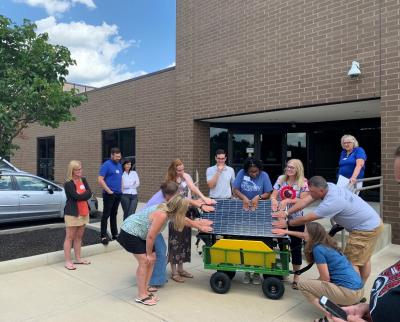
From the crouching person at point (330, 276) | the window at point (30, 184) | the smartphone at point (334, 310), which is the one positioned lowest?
the crouching person at point (330, 276)

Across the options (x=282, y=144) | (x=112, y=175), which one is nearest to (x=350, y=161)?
(x=112, y=175)

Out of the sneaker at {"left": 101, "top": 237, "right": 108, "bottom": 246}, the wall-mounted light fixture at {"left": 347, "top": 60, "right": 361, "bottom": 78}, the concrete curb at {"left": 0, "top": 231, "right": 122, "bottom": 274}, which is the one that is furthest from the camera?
the wall-mounted light fixture at {"left": 347, "top": 60, "right": 361, "bottom": 78}

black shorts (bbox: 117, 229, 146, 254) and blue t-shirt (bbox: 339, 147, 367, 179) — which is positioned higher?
blue t-shirt (bbox: 339, 147, 367, 179)

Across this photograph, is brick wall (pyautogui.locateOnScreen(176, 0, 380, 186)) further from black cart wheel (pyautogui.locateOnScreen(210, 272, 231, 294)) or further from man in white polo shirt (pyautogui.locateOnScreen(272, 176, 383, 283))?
black cart wheel (pyautogui.locateOnScreen(210, 272, 231, 294))

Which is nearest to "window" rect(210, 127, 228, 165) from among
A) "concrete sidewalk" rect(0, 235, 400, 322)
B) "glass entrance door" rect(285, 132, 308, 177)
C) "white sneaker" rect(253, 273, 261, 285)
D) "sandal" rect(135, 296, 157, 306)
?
"glass entrance door" rect(285, 132, 308, 177)

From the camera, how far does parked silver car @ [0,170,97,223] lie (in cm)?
838

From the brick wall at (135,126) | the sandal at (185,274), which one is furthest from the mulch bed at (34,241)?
the brick wall at (135,126)

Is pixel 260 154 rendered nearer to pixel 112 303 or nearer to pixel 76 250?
pixel 76 250

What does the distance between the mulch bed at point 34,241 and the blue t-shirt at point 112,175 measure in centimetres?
105

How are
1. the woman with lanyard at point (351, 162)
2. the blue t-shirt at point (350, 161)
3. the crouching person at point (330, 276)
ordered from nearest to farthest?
1. the crouching person at point (330, 276)
2. the woman with lanyard at point (351, 162)
3. the blue t-shirt at point (350, 161)

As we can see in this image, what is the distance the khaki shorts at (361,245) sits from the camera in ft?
12.9

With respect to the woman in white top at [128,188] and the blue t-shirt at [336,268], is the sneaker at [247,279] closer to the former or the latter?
the blue t-shirt at [336,268]

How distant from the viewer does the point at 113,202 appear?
6.64m

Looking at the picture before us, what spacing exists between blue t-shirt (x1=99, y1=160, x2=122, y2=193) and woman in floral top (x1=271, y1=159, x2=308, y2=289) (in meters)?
3.06
